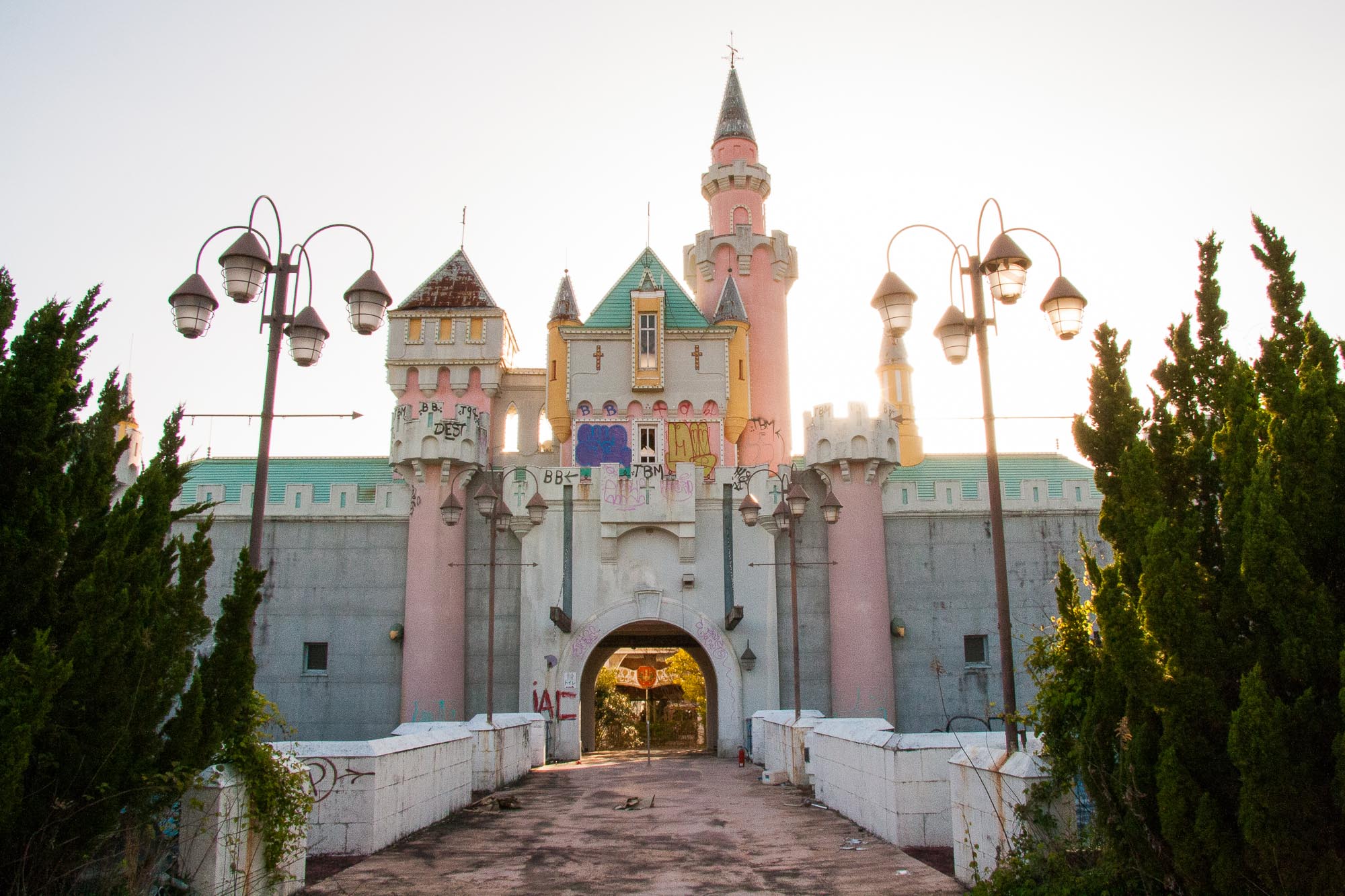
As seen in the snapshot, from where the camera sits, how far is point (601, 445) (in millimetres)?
27375

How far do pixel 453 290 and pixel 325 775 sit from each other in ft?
77.1

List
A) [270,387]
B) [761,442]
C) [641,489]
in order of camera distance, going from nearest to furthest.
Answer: [270,387] → [641,489] → [761,442]

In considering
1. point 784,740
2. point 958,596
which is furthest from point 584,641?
point 958,596

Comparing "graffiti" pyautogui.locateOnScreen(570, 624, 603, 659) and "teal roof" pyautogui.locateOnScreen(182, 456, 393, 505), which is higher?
"teal roof" pyautogui.locateOnScreen(182, 456, 393, 505)

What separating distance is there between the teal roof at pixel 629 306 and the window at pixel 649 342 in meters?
0.45

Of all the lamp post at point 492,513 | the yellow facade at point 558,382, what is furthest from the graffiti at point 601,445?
the lamp post at point 492,513

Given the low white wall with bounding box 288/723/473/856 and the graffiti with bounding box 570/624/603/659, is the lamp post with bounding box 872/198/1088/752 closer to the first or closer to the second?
the low white wall with bounding box 288/723/473/856

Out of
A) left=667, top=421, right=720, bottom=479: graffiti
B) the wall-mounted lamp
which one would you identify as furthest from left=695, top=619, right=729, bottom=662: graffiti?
left=667, top=421, right=720, bottom=479: graffiti

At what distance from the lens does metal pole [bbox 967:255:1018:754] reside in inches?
363

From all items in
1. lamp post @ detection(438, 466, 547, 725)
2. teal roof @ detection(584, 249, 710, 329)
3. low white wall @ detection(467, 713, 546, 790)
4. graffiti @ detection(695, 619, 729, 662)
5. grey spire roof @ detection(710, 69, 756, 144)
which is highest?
grey spire roof @ detection(710, 69, 756, 144)

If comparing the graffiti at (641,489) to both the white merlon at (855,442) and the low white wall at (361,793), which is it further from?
the low white wall at (361,793)

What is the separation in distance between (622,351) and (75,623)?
73.0ft

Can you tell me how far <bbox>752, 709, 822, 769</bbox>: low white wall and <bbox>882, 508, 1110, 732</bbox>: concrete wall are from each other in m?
4.44

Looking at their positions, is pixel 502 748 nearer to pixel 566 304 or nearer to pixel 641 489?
pixel 641 489
